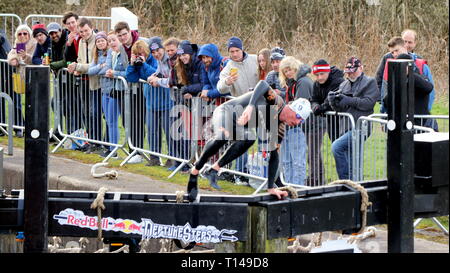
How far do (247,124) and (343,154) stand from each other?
3.57 meters

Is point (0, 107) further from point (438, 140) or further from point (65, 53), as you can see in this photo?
point (438, 140)

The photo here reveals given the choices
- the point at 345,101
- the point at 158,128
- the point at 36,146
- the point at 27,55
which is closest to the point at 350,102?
the point at 345,101

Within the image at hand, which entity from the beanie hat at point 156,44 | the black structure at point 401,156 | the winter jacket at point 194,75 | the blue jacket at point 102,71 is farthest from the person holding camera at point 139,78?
the black structure at point 401,156

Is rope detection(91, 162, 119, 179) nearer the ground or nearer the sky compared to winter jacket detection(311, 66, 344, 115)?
nearer the ground

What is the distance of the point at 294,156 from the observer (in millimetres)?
13242

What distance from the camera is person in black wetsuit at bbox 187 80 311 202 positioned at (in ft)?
31.3

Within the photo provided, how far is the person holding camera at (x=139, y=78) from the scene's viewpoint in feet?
49.7

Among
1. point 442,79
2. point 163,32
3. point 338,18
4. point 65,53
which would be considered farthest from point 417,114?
point 163,32

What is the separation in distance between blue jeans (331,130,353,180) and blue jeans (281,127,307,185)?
433 mm

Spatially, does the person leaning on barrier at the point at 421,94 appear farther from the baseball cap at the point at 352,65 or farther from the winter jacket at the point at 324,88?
the winter jacket at the point at 324,88

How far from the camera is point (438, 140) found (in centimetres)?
961

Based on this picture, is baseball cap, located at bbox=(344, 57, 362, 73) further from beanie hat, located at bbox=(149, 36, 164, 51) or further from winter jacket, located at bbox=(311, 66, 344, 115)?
beanie hat, located at bbox=(149, 36, 164, 51)

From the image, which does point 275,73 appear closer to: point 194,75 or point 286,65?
point 286,65

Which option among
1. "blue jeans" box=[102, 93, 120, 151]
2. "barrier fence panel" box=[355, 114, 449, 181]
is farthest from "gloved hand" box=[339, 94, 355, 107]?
"blue jeans" box=[102, 93, 120, 151]
